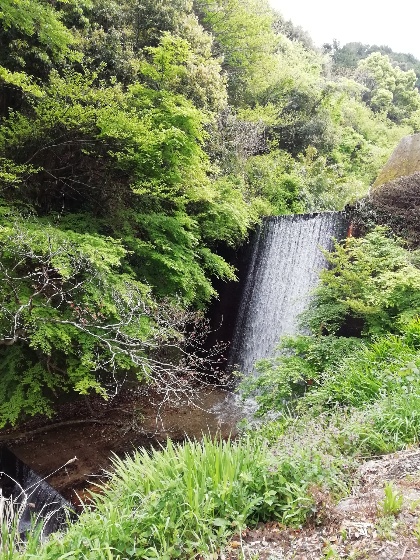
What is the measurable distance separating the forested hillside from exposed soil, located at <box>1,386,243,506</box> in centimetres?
56

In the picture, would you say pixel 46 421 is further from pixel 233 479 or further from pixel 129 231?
pixel 233 479

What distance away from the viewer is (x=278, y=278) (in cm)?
921

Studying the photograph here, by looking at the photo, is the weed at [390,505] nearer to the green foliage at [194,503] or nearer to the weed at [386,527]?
the weed at [386,527]

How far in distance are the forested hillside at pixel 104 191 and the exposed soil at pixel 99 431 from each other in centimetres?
56

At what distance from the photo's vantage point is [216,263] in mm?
8062

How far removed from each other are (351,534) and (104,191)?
6.26m

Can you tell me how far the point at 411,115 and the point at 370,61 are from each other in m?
6.62

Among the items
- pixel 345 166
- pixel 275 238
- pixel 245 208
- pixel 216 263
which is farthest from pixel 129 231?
pixel 345 166

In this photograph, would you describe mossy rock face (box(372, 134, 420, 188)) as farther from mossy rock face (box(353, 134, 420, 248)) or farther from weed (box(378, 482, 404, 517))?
weed (box(378, 482, 404, 517))

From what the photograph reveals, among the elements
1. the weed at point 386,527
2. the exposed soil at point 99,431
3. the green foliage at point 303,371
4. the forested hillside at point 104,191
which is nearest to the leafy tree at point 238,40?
the forested hillside at point 104,191

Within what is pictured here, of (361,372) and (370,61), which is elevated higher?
(370,61)

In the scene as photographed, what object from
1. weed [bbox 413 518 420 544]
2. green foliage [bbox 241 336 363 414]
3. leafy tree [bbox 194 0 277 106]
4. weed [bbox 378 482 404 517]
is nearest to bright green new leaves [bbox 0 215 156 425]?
green foliage [bbox 241 336 363 414]

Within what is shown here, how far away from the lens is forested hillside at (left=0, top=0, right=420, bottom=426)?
5262 millimetres

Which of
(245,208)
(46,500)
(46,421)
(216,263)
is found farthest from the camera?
(245,208)
